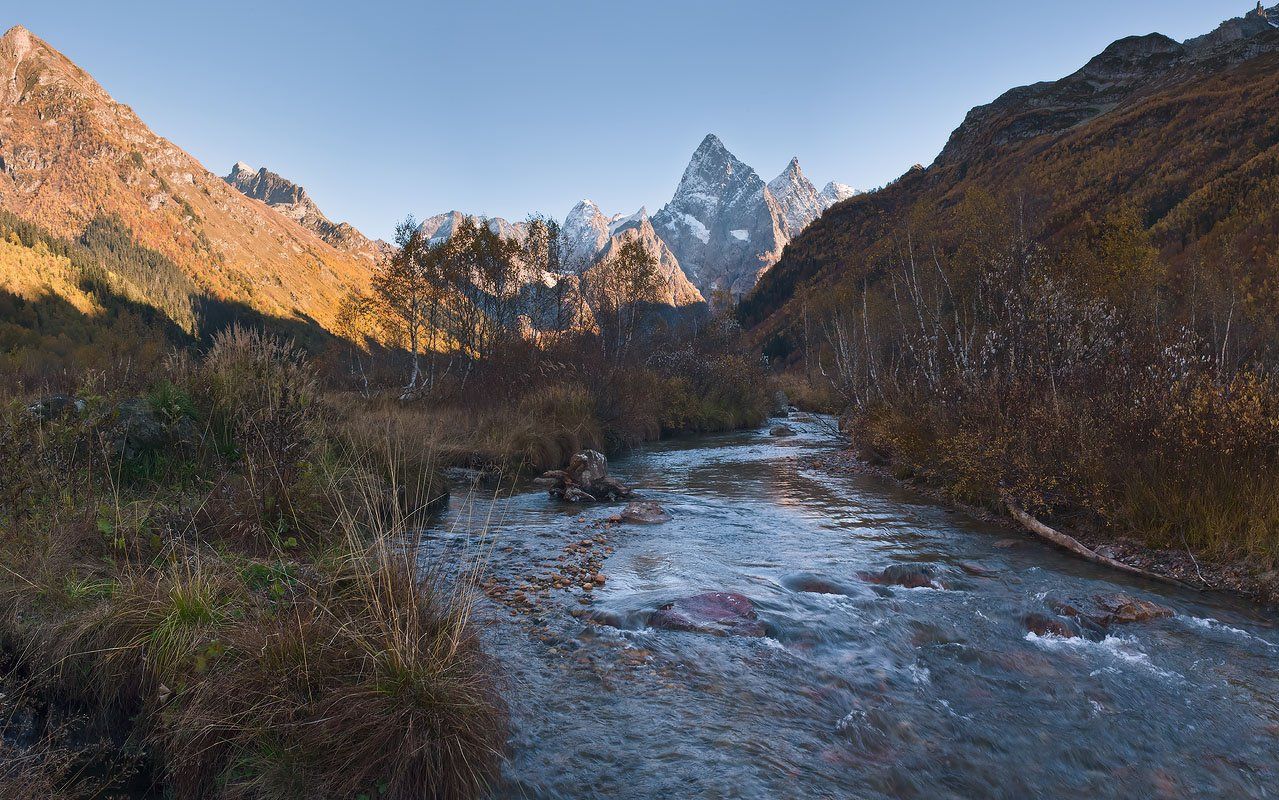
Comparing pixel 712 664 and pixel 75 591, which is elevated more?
pixel 75 591

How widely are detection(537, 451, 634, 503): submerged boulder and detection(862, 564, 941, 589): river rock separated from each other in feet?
17.6

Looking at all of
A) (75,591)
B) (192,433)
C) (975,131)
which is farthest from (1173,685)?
(975,131)

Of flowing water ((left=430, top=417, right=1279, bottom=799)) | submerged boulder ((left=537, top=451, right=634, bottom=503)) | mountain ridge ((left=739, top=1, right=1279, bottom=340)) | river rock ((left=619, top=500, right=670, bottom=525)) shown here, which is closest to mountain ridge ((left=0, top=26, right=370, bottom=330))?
mountain ridge ((left=739, top=1, right=1279, bottom=340))

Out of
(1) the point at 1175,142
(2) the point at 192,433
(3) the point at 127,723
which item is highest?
(1) the point at 1175,142

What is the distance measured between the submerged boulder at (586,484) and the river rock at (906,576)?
5.37 m

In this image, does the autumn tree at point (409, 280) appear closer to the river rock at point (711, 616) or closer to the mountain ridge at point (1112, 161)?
the mountain ridge at point (1112, 161)

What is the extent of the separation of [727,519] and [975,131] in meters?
77.0

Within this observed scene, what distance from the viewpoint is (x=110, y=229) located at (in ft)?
474

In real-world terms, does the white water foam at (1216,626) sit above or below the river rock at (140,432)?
below

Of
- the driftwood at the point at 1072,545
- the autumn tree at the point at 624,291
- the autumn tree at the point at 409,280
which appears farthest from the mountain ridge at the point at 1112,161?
the autumn tree at the point at 409,280

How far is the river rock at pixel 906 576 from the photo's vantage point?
6465 mm

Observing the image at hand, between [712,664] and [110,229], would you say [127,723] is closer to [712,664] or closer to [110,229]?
[712,664]

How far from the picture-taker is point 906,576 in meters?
6.57

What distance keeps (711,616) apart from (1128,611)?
12.0 ft
